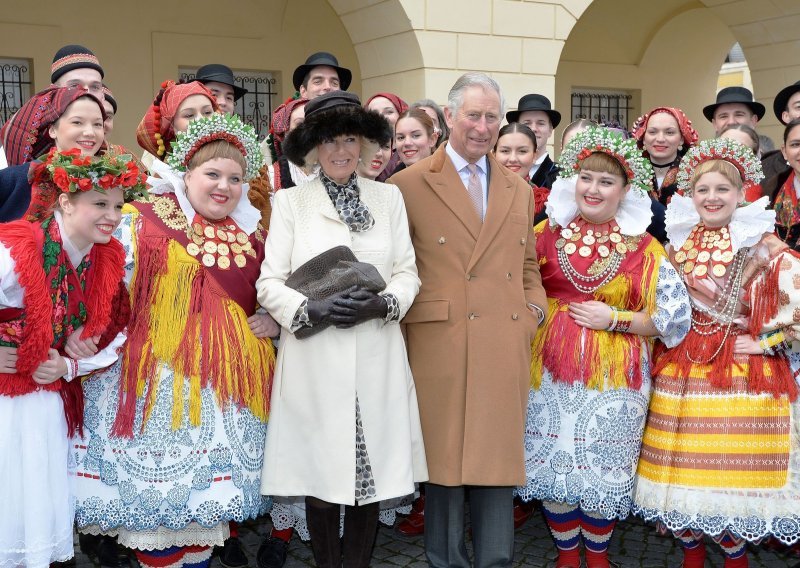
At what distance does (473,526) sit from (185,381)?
1354 mm

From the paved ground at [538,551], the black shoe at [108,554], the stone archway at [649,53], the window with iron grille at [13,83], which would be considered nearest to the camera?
the black shoe at [108,554]

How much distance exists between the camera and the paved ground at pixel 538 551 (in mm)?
4227

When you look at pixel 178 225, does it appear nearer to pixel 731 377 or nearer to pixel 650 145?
pixel 731 377

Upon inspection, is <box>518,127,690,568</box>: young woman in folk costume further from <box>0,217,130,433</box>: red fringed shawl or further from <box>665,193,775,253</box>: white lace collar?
<box>0,217,130,433</box>: red fringed shawl

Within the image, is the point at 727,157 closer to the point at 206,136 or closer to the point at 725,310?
the point at 725,310

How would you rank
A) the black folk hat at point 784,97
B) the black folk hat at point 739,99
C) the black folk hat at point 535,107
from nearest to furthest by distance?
the black folk hat at point 784,97
the black folk hat at point 739,99
the black folk hat at point 535,107

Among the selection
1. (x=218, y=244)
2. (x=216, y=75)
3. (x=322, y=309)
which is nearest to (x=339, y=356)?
(x=322, y=309)

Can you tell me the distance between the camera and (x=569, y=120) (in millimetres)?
12945

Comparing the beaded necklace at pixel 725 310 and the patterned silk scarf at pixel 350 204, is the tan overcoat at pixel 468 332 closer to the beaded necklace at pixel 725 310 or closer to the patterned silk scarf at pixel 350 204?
the patterned silk scarf at pixel 350 204

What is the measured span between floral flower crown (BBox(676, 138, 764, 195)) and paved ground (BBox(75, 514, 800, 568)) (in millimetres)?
→ 1852

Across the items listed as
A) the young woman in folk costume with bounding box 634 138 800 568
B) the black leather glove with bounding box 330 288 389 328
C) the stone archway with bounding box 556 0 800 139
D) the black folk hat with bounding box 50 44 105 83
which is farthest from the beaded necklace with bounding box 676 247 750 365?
the stone archway with bounding box 556 0 800 139

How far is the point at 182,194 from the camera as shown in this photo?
3482 mm

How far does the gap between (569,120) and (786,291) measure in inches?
379

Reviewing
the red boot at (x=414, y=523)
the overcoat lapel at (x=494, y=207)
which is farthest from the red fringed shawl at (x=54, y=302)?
the red boot at (x=414, y=523)
